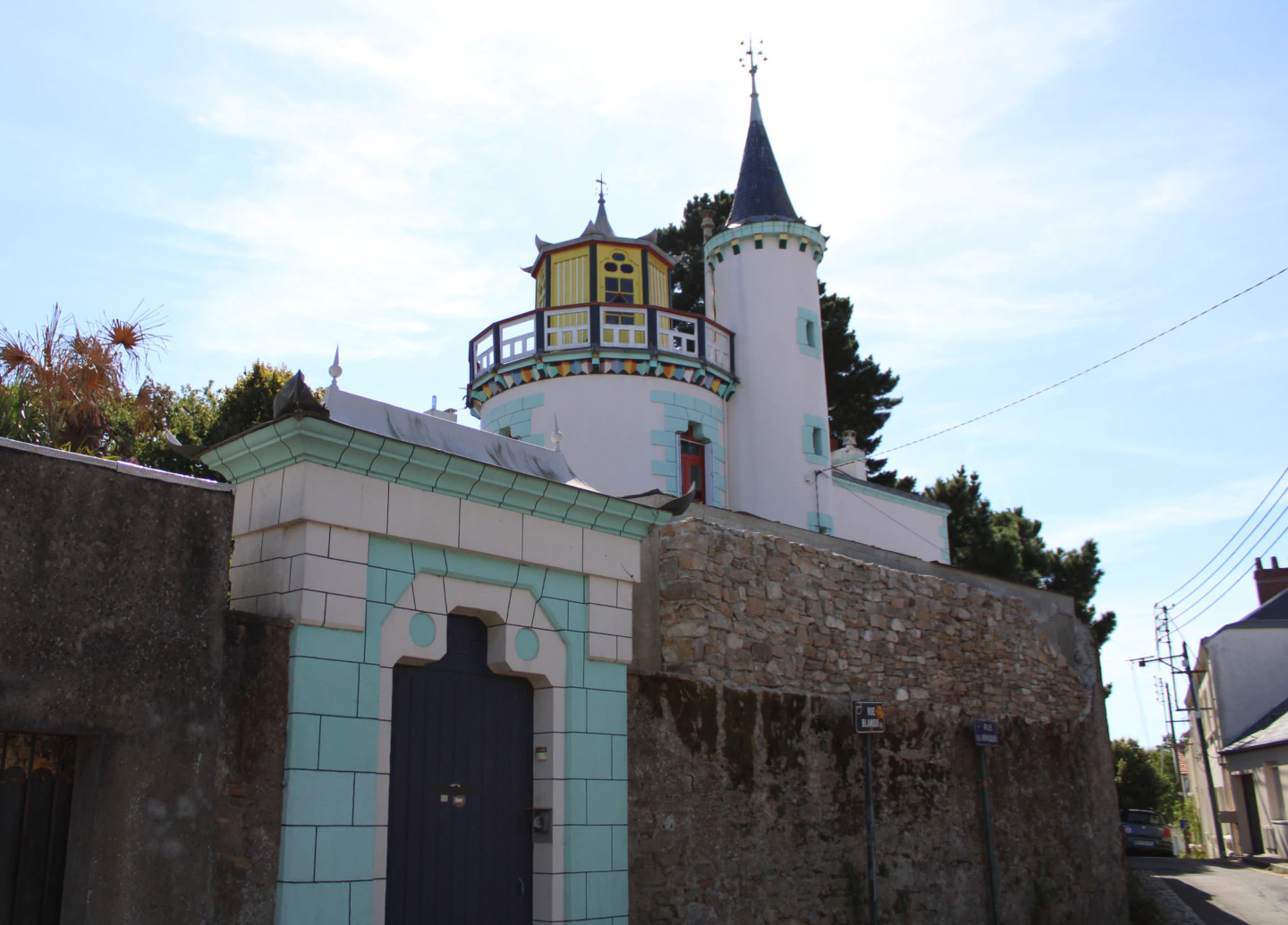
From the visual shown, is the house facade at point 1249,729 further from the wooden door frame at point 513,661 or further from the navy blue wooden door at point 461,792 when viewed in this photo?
the navy blue wooden door at point 461,792

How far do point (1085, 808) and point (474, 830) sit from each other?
1043 cm

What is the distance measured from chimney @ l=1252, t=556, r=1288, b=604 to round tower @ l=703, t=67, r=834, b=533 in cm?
2692

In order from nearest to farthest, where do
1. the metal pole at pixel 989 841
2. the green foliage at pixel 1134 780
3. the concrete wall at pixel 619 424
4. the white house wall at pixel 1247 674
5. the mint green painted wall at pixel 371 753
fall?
the mint green painted wall at pixel 371 753
the metal pole at pixel 989 841
the concrete wall at pixel 619 424
the white house wall at pixel 1247 674
the green foliage at pixel 1134 780

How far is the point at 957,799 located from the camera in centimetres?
1252

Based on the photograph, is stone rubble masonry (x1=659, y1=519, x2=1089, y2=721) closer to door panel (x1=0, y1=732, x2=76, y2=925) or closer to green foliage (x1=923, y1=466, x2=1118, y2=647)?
door panel (x1=0, y1=732, x2=76, y2=925)

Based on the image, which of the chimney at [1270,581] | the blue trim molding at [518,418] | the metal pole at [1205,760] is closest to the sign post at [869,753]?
the blue trim molding at [518,418]

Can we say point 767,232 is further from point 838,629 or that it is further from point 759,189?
point 838,629

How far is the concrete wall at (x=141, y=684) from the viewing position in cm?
548

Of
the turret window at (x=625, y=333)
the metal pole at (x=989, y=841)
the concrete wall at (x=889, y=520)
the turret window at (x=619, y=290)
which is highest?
the turret window at (x=619, y=290)

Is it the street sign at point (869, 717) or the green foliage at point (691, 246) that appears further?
the green foliage at point (691, 246)

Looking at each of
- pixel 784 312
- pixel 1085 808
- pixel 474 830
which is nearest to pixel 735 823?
pixel 474 830

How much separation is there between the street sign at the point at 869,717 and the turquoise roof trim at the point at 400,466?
3.88 metres

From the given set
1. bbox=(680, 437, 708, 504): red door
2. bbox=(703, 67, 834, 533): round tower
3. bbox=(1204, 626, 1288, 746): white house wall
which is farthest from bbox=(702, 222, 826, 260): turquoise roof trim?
bbox=(1204, 626, 1288, 746): white house wall

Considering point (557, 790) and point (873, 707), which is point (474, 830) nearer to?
point (557, 790)
